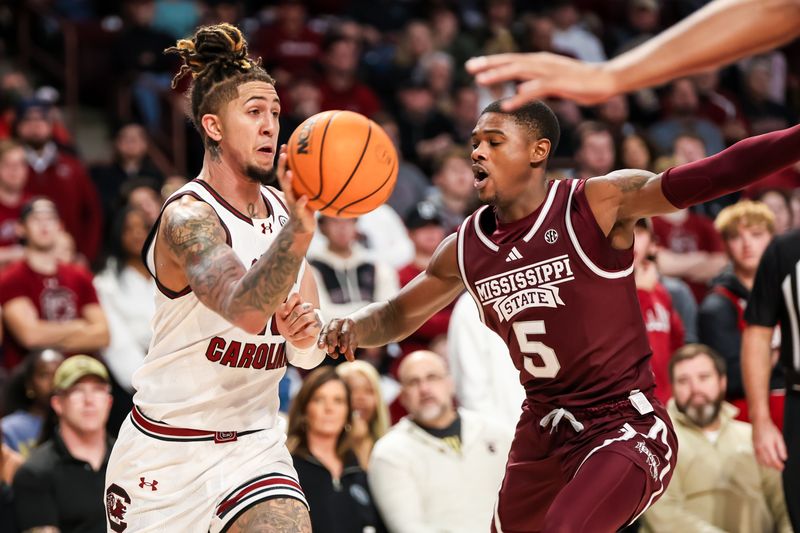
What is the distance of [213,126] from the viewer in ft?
15.5

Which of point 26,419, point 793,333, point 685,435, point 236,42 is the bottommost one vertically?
point 685,435

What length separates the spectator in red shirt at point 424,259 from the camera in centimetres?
870

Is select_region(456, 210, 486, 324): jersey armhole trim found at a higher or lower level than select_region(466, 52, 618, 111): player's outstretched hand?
lower

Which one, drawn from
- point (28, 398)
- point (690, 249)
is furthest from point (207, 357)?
point (690, 249)

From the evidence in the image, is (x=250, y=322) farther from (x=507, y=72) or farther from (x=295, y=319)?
(x=507, y=72)

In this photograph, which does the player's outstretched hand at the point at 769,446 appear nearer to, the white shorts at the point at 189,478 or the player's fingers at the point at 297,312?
the white shorts at the point at 189,478

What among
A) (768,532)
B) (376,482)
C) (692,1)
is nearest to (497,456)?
(376,482)

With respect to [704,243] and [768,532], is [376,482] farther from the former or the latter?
[704,243]

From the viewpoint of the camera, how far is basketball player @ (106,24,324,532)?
4.34m

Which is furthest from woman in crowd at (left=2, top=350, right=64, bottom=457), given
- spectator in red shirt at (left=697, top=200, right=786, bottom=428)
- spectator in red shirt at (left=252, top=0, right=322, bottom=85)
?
spectator in red shirt at (left=252, top=0, right=322, bottom=85)

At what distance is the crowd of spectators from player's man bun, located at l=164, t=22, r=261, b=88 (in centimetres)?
271

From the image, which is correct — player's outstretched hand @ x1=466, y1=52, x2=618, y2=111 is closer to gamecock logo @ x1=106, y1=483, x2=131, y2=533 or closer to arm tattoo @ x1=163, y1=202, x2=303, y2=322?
arm tattoo @ x1=163, y1=202, x2=303, y2=322

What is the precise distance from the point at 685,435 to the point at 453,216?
3.92 meters

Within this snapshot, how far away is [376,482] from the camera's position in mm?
7141
